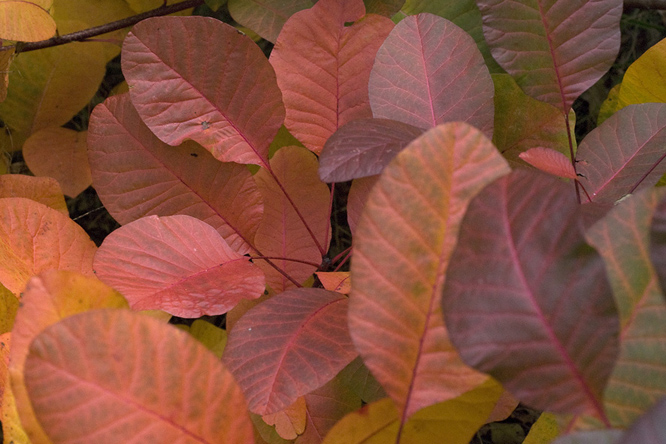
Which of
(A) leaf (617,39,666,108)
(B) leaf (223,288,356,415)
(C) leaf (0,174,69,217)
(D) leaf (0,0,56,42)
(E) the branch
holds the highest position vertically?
(D) leaf (0,0,56,42)

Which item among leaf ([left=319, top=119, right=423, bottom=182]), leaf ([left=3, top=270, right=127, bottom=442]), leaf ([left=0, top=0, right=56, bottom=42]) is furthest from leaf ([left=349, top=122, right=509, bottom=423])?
leaf ([left=0, top=0, right=56, bottom=42])

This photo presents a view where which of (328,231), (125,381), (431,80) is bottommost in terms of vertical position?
(328,231)

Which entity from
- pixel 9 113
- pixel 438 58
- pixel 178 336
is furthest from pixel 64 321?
pixel 9 113

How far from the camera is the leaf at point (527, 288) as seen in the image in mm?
312

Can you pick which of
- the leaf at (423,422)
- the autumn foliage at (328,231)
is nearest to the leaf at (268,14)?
the autumn foliage at (328,231)

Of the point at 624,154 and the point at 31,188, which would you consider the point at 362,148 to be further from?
the point at 31,188

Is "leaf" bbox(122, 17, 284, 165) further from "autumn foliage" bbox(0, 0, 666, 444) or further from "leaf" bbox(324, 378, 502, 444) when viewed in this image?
"leaf" bbox(324, 378, 502, 444)

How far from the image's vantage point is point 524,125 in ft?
2.13

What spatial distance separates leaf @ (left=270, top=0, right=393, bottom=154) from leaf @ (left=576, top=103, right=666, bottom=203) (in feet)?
0.94

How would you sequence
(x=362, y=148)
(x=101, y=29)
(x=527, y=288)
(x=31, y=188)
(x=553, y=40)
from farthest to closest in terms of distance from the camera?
(x=101, y=29), (x=31, y=188), (x=553, y=40), (x=362, y=148), (x=527, y=288)

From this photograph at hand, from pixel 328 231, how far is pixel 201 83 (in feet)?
0.86

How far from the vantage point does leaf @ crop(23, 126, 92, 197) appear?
91 cm

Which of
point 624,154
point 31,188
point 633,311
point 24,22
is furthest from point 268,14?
point 633,311

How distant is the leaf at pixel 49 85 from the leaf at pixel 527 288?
2.78 ft
